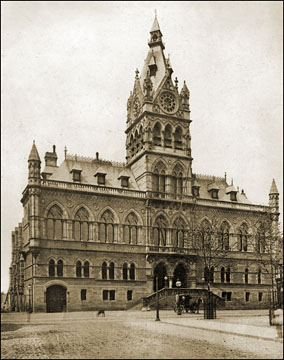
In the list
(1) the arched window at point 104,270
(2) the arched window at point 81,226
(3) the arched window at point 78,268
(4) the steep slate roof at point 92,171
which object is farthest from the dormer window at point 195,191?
(3) the arched window at point 78,268

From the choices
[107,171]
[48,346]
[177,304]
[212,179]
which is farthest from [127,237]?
[48,346]

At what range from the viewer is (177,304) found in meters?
37.0

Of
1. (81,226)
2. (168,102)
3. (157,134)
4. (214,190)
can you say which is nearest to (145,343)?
(81,226)

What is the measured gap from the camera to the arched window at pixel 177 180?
171ft

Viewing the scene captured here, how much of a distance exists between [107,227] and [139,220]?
375 centimetres

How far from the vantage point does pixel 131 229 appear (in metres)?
48.4

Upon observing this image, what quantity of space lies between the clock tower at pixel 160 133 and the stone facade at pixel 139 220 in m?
0.12

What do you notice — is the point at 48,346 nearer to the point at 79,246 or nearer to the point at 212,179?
the point at 79,246

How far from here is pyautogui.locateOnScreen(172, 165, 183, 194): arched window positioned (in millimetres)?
52072

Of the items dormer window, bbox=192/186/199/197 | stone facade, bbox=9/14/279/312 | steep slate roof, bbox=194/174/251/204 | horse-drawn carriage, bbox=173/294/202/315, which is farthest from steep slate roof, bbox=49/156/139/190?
horse-drawn carriage, bbox=173/294/202/315

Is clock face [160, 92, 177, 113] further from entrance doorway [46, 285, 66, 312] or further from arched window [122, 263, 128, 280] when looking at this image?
entrance doorway [46, 285, 66, 312]

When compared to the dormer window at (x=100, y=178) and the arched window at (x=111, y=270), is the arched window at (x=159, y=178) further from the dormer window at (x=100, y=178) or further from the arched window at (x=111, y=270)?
the arched window at (x=111, y=270)

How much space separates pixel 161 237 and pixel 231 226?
9656 millimetres

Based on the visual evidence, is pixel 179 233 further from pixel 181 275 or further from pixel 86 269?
pixel 86 269
